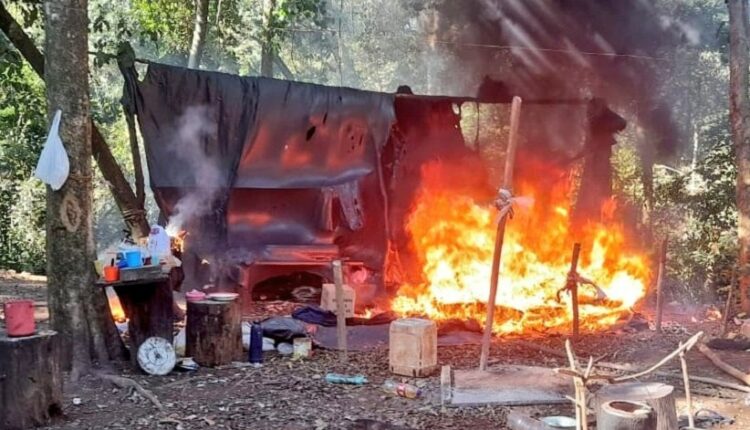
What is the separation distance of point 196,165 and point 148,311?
2.76 metres

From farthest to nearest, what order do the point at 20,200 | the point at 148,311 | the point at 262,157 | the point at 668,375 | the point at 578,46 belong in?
the point at 20,200 → the point at 578,46 → the point at 262,157 → the point at 148,311 → the point at 668,375

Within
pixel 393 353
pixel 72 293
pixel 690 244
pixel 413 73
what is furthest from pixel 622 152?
pixel 72 293

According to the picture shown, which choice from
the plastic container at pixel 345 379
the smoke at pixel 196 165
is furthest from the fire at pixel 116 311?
the plastic container at pixel 345 379

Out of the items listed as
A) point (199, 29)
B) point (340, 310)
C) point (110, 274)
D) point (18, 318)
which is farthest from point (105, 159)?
point (199, 29)

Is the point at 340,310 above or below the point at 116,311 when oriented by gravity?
above

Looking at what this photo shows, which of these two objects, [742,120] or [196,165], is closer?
[196,165]

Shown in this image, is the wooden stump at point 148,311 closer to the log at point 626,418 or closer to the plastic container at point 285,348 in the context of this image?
the plastic container at point 285,348

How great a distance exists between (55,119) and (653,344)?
685cm

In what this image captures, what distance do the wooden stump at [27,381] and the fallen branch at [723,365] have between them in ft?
19.5

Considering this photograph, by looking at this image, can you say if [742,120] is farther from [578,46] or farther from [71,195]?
[71,195]

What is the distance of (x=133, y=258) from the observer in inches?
259

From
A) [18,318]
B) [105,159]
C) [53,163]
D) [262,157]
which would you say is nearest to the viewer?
[18,318]

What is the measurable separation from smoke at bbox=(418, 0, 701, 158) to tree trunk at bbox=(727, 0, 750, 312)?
14.3 feet

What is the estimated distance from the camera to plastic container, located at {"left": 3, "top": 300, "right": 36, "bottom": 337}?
5.18 meters
